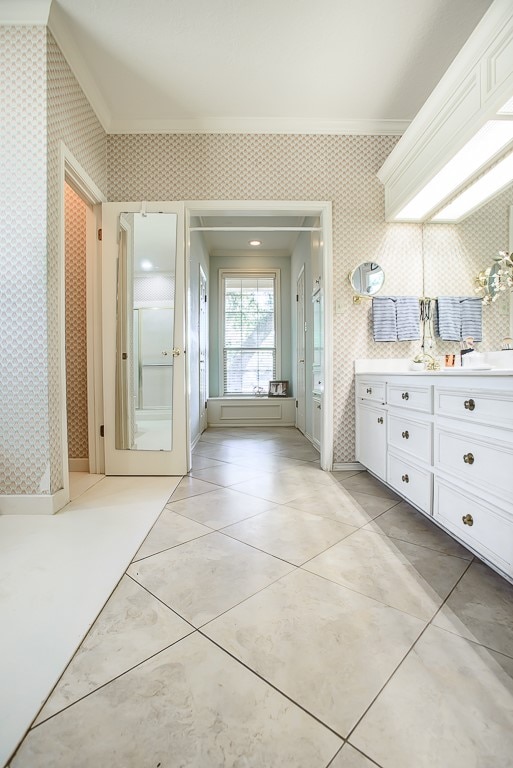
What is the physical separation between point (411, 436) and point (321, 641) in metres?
1.23

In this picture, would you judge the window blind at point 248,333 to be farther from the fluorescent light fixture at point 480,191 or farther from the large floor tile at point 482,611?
the large floor tile at point 482,611

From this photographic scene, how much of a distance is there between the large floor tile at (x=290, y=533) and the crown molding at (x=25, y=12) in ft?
9.56

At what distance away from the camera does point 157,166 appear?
113 inches

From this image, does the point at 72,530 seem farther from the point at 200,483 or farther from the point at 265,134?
the point at 265,134

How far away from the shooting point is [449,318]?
8.55ft

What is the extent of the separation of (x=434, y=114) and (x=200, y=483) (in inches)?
108

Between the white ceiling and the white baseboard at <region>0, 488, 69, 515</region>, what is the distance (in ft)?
8.64

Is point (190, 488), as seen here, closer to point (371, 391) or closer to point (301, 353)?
point (371, 391)

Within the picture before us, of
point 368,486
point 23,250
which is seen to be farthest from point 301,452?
point 23,250

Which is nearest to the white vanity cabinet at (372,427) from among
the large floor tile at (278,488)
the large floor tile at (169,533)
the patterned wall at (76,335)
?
the large floor tile at (278,488)

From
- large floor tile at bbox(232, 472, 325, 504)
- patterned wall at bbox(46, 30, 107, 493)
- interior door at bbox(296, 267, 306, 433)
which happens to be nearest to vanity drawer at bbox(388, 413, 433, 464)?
large floor tile at bbox(232, 472, 325, 504)

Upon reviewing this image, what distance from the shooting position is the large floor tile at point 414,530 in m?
1.67

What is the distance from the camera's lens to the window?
20.0 feet

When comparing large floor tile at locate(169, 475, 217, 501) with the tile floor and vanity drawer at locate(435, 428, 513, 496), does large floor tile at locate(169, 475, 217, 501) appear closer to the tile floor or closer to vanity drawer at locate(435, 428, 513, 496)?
the tile floor
